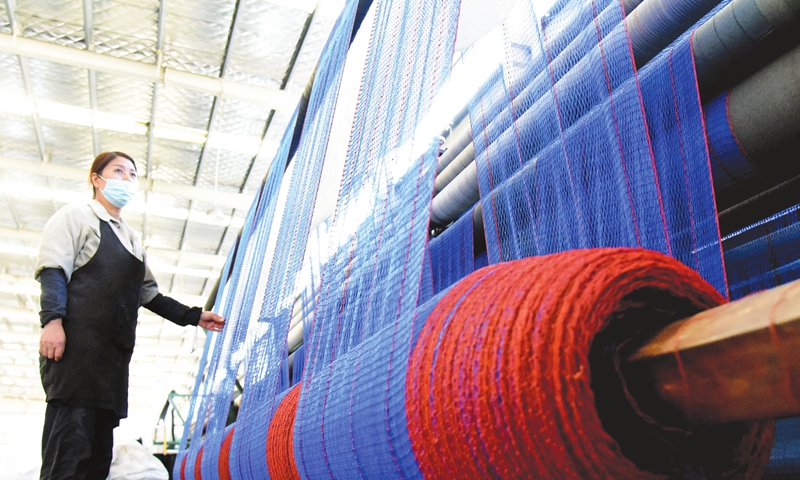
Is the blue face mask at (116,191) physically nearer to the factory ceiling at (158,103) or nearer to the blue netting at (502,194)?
the blue netting at (502,194)

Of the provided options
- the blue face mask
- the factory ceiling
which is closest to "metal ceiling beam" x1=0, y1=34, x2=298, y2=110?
the factory ceiling

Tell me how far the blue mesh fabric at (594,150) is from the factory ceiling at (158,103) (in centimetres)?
317

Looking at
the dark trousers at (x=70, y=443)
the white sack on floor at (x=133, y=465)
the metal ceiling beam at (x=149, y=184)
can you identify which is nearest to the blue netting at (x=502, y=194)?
the dark trousers at (x=70, y=443)

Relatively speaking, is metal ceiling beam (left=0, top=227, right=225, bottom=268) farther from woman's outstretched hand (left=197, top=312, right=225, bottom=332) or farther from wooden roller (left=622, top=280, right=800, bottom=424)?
wooden roller (left=622, top=280, right=800, bottom=424)

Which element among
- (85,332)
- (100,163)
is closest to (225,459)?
(85,332)

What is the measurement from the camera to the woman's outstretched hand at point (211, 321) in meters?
2.13

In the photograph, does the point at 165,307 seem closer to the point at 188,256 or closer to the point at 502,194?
the point at 502,194

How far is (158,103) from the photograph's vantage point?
218 inches

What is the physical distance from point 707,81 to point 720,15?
0.10 meters

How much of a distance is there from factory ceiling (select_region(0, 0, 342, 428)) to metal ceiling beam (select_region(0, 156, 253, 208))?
0.01 m

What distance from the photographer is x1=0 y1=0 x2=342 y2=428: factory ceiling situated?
455 cm

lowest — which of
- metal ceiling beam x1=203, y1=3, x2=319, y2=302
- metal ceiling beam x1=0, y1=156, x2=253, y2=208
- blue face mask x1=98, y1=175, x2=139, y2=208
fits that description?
blue face mask x1=98, y1=175, x2=139, y2=208

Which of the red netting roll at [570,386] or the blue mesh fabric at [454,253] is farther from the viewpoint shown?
the blue mesh fabric at [454,253]

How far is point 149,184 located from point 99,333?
5.40 metres
